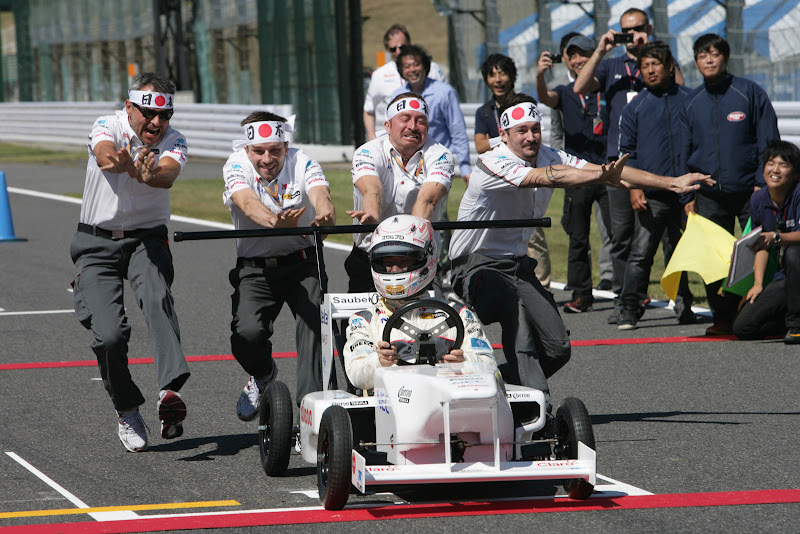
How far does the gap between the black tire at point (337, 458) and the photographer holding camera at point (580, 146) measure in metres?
6.04

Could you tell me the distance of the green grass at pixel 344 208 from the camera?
13.7 metres

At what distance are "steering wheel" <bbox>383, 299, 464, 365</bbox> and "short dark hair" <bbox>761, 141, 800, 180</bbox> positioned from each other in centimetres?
468

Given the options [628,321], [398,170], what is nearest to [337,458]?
[398,170]

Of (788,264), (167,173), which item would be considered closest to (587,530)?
(167,173)

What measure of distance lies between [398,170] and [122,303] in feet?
5.94

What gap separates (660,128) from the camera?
1067 centimetres

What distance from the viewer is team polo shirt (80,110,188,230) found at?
7438mm

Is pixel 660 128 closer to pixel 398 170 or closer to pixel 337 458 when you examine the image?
pixel 398 170

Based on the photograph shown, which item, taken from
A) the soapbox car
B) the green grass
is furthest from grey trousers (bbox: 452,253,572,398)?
the green grass

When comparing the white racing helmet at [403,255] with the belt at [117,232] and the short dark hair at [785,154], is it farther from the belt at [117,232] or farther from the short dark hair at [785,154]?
the short dark hair at [785,154]

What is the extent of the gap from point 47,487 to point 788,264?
6.10 meters

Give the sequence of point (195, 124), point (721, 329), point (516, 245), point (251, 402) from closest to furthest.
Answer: point (251, 402)
point (516, 245)
point (721, 329)
point (195, 124)

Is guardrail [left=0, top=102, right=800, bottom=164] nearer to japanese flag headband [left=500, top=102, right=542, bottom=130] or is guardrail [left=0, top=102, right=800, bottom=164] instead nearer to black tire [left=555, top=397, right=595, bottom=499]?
japanese flag headband [left=500, top=102, right=542, bottom=130]

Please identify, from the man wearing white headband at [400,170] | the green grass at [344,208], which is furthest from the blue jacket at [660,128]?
the man wearing white headband at [400,170]
